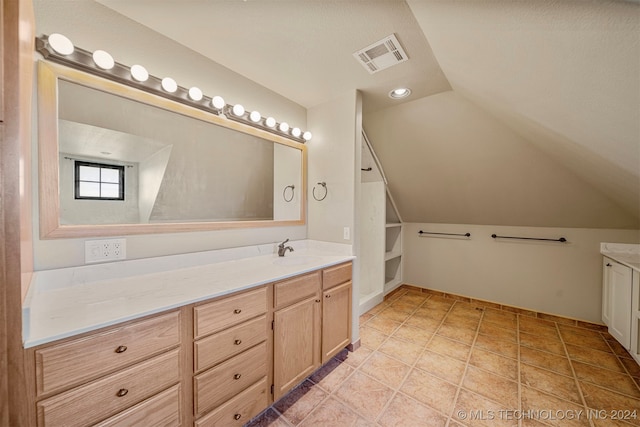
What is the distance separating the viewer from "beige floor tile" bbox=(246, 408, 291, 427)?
1.36 m

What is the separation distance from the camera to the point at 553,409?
1483mm

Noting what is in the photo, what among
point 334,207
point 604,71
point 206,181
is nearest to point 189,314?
point 206,181

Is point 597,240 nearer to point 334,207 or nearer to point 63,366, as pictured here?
point 334,207

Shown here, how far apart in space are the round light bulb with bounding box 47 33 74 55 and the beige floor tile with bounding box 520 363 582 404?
341cm

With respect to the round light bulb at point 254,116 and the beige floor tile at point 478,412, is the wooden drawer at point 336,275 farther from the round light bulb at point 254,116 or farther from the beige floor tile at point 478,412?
the round light bulb at point 254,116

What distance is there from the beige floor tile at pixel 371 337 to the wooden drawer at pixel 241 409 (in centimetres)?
116

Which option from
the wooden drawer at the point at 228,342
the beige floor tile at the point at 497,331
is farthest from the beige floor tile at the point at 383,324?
the wooden drawer at the point at 228,342

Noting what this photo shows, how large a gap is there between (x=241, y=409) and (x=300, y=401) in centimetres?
46

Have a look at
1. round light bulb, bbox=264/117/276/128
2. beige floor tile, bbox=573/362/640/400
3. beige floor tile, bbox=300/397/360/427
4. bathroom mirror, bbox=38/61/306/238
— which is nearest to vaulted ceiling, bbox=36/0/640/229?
round light bulb, bbox=264/117/276/128

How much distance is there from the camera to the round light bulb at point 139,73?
1.29 metres

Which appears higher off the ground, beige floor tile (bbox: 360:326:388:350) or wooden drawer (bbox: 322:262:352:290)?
wooden drawer (bbox: 322:262:352:290)

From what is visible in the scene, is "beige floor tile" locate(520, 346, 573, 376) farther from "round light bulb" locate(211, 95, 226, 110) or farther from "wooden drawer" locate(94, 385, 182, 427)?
"round light bulb" locate(211, 95, 226, 110)

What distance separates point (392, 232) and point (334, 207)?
1854 millimetres

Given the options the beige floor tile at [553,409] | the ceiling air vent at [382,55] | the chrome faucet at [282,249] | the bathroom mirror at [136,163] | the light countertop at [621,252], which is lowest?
the beige floor tile at [553,409]
